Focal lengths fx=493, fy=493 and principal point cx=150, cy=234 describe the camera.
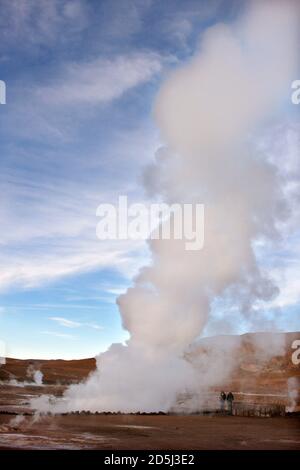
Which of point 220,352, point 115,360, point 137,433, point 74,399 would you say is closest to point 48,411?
point 74,399

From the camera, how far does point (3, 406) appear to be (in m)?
22.0

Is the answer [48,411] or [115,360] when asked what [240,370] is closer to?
[115,360]

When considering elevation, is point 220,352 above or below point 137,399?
above

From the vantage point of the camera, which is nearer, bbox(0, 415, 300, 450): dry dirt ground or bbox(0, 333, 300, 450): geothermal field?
bbox(0, 415, 300, 450): dry dirt ground

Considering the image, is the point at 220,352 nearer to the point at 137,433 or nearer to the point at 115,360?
the point at 115,360

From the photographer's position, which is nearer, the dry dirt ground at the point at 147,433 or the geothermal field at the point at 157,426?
the dry dirt ground at the point at 147,433

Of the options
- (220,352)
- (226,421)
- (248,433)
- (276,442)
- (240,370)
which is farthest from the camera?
(240,370)

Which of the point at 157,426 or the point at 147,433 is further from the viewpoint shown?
the point at 157,426

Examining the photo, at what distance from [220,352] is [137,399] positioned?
23413 millimetres

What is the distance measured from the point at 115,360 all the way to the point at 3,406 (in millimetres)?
5335

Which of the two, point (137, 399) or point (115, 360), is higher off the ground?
point (115, 360)
